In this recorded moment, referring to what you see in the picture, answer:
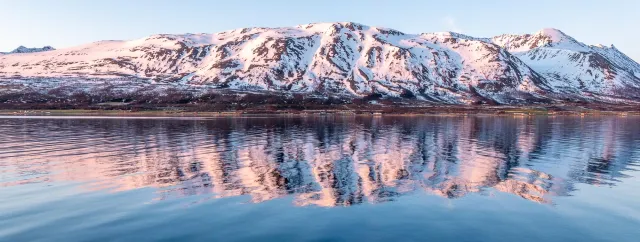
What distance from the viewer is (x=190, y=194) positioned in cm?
2570

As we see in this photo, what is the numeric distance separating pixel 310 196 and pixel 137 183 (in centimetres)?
1135

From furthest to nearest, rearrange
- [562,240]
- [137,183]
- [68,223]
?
[137,183] → [68,223] → [562,240]

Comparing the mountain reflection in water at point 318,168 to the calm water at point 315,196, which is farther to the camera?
the mountain reflection in water at point 318,168

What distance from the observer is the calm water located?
1877 cm

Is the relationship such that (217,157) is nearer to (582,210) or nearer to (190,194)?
(190,194)

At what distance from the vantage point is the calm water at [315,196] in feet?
61.6

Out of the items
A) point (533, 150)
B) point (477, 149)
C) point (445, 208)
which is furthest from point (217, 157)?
point (533, 150)

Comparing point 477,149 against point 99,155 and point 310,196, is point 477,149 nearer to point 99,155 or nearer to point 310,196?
point 310,196

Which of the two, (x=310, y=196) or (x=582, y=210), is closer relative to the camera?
(x=582, y=210)

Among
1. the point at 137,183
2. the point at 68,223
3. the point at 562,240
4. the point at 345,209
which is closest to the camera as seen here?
the point at 562,240

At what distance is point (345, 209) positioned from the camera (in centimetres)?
2230

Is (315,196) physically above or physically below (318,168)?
above

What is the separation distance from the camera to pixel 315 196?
A: 2534 centimetres

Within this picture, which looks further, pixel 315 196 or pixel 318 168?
pixel 318 168
